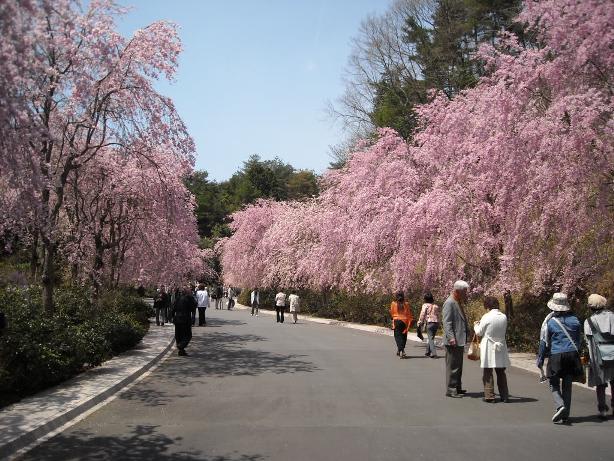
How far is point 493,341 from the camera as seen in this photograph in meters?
9.28

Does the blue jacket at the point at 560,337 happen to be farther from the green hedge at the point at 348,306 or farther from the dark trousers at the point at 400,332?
the green hedge at the point at 348,306

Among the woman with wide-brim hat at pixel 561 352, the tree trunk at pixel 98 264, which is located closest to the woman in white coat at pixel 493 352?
the woman with wide-brim hat at pixel 561 352

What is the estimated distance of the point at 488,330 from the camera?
933cm

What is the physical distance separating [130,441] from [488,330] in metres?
5.42

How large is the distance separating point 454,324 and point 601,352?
2.32 m

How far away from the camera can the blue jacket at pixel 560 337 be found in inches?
314

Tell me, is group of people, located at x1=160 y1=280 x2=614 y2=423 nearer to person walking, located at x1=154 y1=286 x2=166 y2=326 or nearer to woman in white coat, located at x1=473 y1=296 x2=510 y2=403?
woman in white coat, located at x1=473 y1=296 x2=510 y2=403

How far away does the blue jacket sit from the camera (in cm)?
797

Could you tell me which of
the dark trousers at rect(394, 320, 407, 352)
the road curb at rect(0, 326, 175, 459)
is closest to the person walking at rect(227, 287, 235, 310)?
the dark trousers at rect(394, 320, 407, 352)

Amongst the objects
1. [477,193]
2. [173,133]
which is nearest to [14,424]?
[173,133]

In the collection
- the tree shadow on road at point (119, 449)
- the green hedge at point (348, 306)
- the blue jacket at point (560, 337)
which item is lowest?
the tree shadow on road at point (119, 449)

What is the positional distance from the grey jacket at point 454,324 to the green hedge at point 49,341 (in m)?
6.52

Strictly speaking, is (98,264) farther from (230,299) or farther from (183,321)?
(230,299)

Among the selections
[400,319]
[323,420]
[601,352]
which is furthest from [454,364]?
[400,319]
